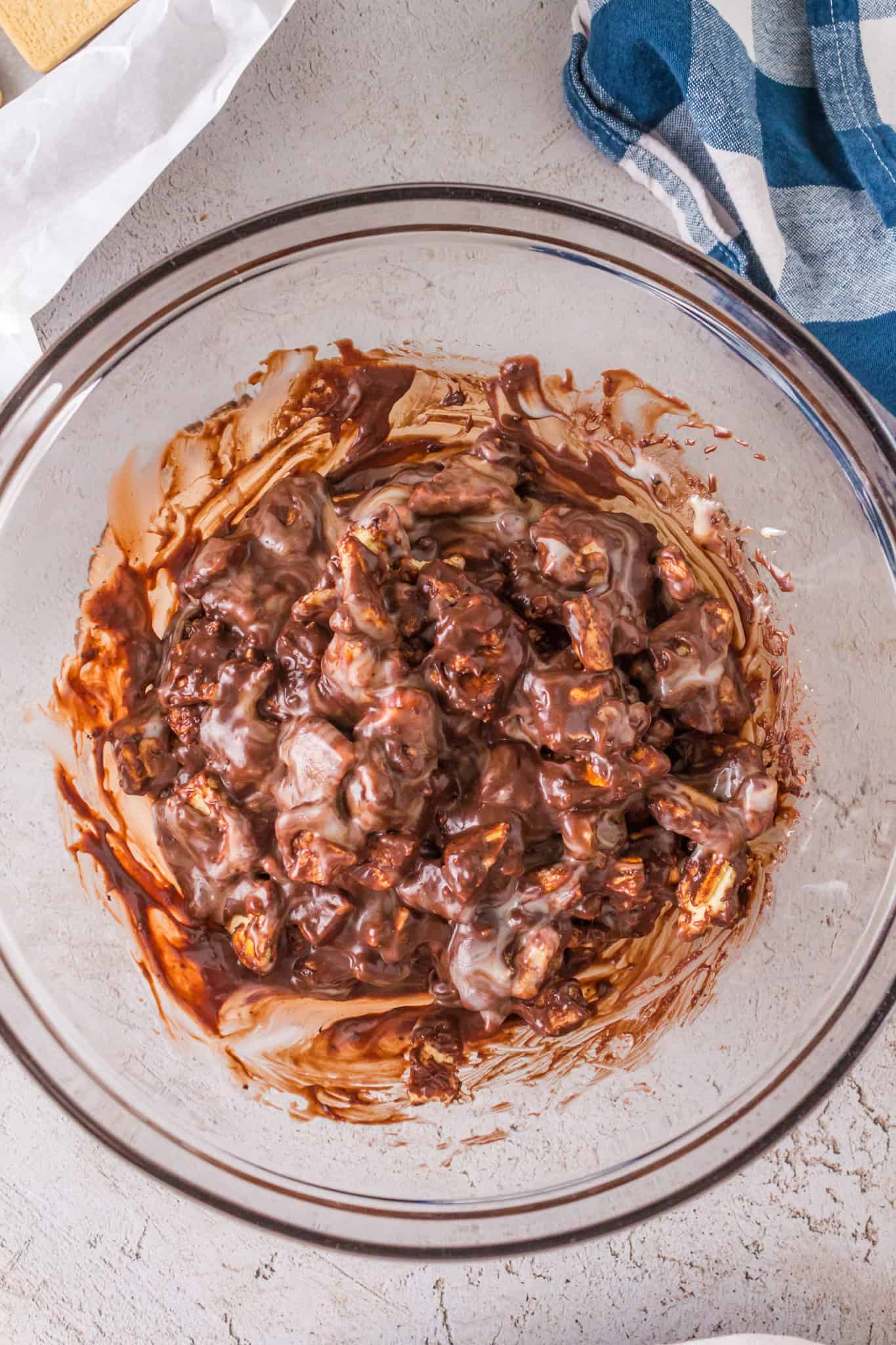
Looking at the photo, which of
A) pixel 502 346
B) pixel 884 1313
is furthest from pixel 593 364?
pixel 884 1313

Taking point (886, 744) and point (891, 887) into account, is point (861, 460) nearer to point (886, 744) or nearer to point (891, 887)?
point (886, 744)

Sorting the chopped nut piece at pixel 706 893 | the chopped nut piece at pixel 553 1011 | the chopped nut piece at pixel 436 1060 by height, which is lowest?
the chopped nut piece at pixel 436 1060

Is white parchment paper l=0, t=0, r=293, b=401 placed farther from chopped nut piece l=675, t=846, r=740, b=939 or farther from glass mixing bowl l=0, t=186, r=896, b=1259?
chopped nut piece l=675, t=846, r=740, b=939

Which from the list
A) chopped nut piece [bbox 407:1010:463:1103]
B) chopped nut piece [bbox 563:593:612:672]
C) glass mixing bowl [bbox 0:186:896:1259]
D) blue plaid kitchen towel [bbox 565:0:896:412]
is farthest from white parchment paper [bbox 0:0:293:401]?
chopped nut piece [bbox 407:1010:463:1103]

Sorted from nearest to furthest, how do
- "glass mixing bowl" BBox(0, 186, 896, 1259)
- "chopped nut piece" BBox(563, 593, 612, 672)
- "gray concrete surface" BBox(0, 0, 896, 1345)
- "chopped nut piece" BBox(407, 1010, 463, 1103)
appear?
"chopped nut piece" BBox(563, 593, 612, 672)
"glass mixing bowl" BBox(0, 186, 896, 1259)
"chopped nut piece" BBox(407, 1010, 463, 1103)
"gray concrete surface" BBox(0, 0, 896, 1345)

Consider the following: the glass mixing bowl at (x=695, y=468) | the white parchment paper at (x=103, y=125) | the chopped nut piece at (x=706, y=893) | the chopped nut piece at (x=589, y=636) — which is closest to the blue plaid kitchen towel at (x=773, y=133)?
the glass mixing bowl at (x=695, y=468)

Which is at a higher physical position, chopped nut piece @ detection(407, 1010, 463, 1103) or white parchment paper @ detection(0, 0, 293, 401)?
white parchment paper @ detection(0, 0, 293, 401)

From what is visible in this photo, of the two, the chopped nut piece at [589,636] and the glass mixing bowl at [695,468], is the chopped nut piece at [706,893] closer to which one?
the glass mixing bowl at [695,468]
